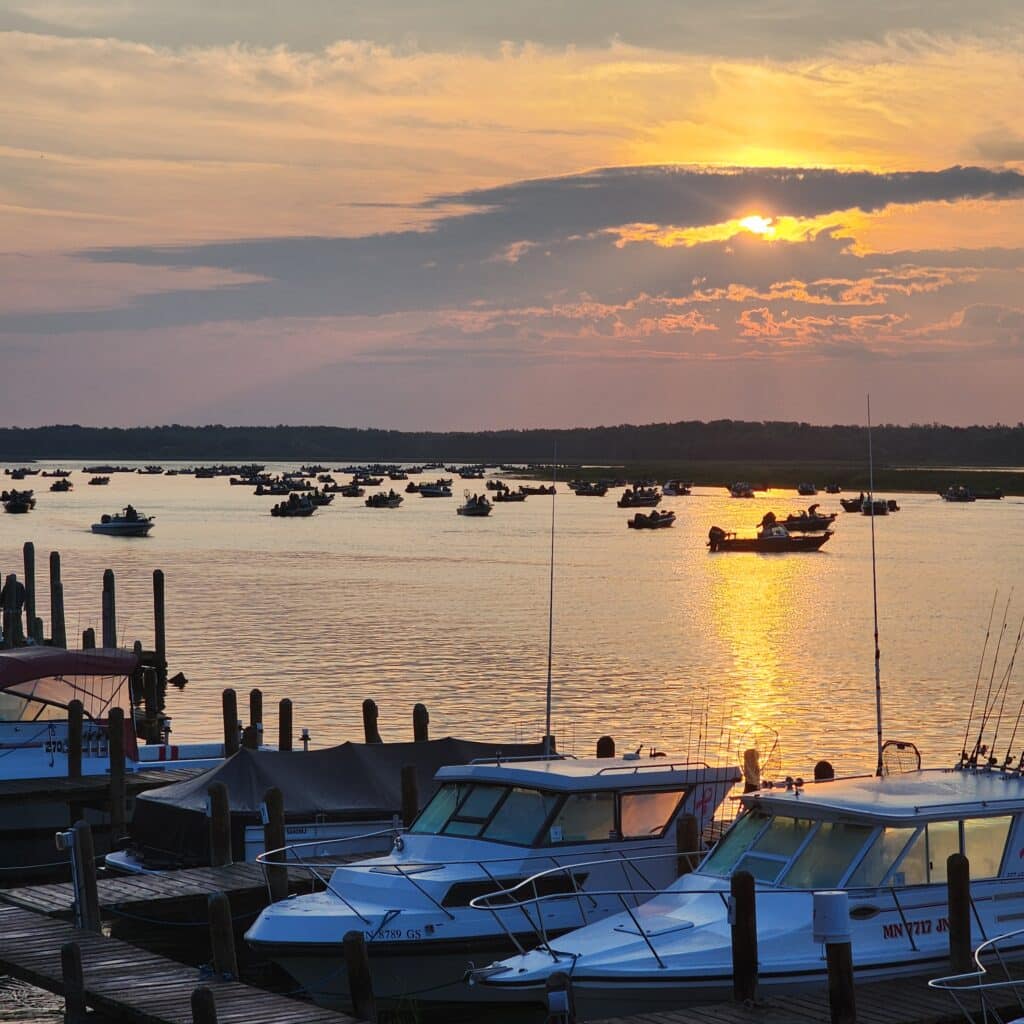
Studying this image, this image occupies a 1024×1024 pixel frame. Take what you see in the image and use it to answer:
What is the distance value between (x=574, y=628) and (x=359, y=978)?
178ft

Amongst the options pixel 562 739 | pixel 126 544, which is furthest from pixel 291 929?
pixel 126 544

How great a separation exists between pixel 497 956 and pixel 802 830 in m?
3.92

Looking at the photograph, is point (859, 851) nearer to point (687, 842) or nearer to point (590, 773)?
point (687, 842)

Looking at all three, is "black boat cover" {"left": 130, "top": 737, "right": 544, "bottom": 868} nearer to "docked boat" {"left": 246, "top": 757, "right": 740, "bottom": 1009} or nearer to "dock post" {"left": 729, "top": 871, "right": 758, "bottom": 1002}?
"docked boat" {"left": 246, "top": 757, "right": 740, "bottom": 1009}

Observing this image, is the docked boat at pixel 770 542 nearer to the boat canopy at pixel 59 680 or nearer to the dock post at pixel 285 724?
the dock post at pixel 285 724

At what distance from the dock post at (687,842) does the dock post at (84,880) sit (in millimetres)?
7518

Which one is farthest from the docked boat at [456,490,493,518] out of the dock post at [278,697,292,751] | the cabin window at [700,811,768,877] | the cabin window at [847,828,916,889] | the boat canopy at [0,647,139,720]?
the cabin window at [847,828,916,889]

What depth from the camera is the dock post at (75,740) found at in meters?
31.4

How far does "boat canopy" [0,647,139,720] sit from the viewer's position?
1245 inches

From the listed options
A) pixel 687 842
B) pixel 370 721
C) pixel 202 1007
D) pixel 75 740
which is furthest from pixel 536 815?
pixel 370 721

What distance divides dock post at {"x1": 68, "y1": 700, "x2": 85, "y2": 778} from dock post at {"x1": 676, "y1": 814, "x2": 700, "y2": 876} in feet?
44.4

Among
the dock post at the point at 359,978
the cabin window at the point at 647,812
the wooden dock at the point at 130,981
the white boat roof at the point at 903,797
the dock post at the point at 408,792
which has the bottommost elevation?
the wooden dock at the point at 130,981

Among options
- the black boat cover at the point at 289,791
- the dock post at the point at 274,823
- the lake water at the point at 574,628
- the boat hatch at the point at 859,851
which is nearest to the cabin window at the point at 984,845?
the boat hatch at the point at 859,851

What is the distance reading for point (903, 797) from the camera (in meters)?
19.8
